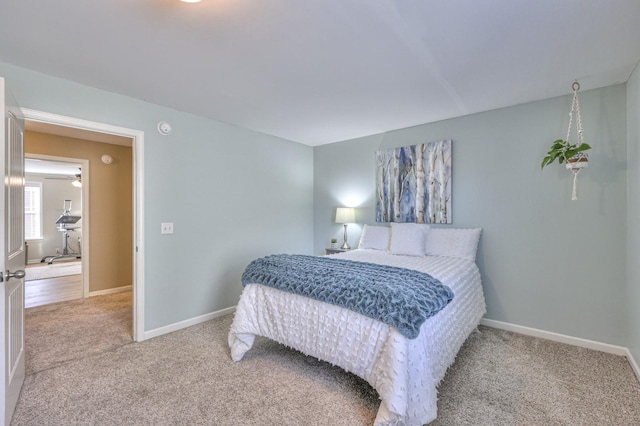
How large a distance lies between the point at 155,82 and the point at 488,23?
8.18 ft

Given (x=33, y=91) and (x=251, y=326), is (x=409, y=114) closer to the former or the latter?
(x=251, y=326)

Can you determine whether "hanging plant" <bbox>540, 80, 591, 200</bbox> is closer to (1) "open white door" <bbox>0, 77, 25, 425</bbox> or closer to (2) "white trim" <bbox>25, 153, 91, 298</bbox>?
(1) "open white door" <bbox>0, 77, 25, 425</bbox>

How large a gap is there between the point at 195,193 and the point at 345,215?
1943 millimetres

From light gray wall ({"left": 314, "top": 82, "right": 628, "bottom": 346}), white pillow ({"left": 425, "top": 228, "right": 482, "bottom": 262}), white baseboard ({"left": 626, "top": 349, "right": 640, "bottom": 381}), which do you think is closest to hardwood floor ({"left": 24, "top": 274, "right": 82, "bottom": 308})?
white pillow ({"left": 425, "top": 228, "right": 482, "bottom": 262})

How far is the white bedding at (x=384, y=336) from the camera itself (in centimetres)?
159

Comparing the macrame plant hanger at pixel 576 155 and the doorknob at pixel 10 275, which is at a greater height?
the macrame plant hanger at pixel 576 155

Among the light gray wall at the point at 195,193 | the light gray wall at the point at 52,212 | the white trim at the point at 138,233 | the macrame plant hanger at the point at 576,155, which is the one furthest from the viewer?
the light gray wall at the point at 52,212

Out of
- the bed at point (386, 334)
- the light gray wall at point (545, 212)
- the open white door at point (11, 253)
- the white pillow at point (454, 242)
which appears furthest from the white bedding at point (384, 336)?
the open white door at point (11, 253)

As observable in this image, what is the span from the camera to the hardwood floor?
4105 millimetres

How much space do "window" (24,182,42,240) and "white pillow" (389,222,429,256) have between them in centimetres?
885

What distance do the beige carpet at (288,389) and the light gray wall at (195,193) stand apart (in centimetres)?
78

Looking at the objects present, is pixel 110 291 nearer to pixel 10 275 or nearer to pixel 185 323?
pixel 185 323

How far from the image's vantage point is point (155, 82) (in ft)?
8.20

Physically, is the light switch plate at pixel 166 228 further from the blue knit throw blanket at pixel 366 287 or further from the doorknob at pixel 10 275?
the doorknob at pixel 10 275
